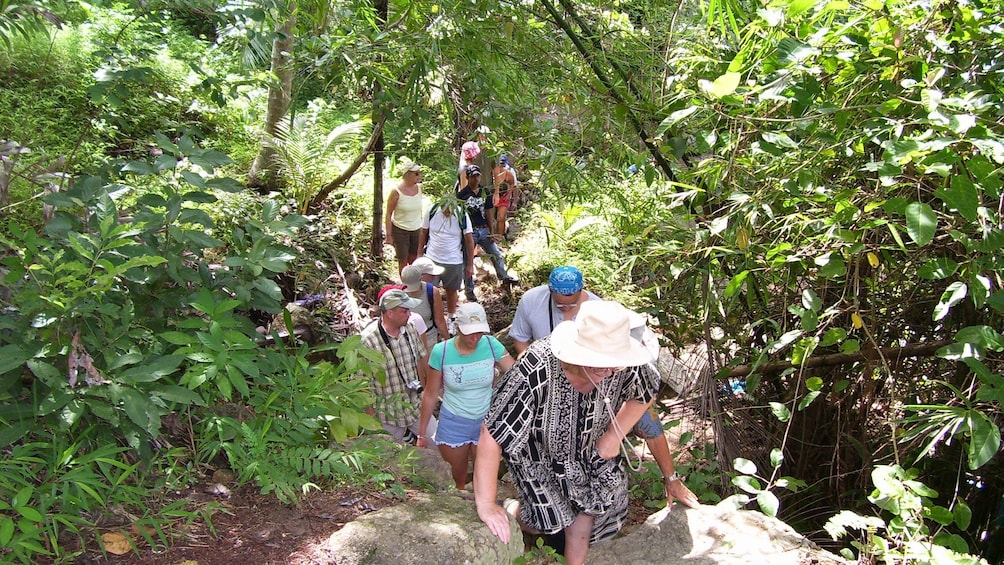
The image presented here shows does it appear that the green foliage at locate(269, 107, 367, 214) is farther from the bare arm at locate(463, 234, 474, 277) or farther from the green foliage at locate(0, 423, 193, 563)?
the green foliage at locate(0, 423, 193, 563)

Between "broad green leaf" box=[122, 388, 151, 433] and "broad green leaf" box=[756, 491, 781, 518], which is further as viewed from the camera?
"broad green leaf" box=[756, 491, 781, 518]

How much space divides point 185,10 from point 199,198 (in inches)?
44.7

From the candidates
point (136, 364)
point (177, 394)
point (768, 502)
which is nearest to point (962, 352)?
point (768, 502)

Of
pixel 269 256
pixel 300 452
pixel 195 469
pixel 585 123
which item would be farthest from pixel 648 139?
pixel 195 469

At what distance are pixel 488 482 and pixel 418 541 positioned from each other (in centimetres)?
36

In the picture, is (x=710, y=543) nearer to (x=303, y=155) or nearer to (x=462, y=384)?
(x=462, y=384)

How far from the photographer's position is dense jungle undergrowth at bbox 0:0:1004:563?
2.98 meters

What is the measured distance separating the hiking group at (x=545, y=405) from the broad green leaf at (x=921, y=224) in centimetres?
108

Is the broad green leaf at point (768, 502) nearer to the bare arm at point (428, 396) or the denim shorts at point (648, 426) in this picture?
the denim shorts at point (648, 426)

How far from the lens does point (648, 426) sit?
381cm

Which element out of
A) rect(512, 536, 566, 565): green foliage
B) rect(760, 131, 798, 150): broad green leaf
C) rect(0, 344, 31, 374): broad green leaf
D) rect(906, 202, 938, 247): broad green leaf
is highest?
rect(760, 131, 798, 150): broad green leaf

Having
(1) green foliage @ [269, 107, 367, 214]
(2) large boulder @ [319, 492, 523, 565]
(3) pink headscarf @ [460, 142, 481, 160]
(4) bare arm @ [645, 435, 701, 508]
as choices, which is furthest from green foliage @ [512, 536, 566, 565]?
(1) green foliage @ [269, 107, 367, 214]

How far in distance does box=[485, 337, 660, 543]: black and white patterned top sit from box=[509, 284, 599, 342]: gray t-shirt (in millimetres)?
1718

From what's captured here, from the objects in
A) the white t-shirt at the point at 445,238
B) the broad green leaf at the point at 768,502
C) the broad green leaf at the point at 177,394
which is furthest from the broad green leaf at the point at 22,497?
the white t-shirt at the point at 445,238
